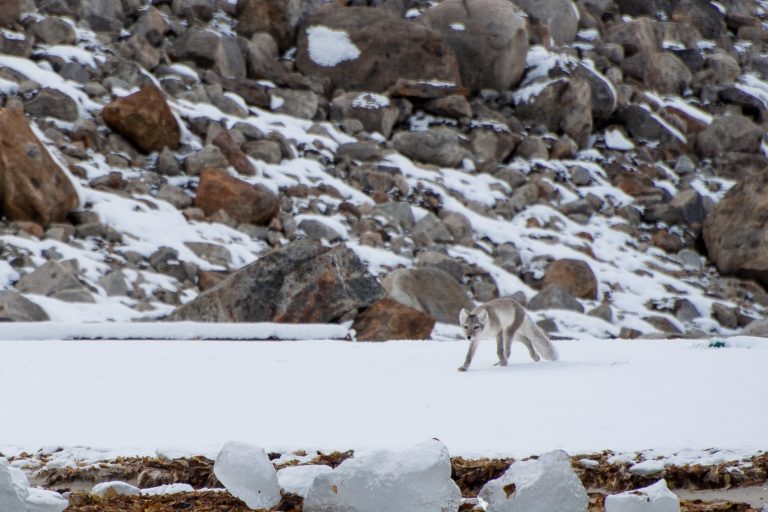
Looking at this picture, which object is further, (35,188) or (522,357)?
(35,188)

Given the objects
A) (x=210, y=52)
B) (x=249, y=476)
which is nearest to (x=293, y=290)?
(x=249, y=476)

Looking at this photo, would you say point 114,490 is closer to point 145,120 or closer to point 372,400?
point 372,400

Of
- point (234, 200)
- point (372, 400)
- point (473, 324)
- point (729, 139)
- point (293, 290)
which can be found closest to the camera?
point (372, 400)

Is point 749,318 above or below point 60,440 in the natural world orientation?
below

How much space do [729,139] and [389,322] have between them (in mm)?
16915

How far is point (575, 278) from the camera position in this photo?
55.7ft

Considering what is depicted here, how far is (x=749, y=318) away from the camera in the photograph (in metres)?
17.3

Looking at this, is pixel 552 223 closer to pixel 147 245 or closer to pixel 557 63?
pixel 557 63

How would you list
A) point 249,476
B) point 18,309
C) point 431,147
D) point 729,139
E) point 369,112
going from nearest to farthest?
point 249,476 < point 18,309 < point 431,147 < point 369,112 < point 729,139

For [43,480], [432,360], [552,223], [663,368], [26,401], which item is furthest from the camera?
[552,223]

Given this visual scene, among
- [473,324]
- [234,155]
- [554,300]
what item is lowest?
[554,300]

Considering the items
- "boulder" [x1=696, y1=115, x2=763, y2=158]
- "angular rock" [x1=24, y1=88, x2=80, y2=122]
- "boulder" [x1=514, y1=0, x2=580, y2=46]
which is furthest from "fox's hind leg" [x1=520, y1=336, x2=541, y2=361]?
"boulder" [x1=514, y1=0, x2=580, y2=46]

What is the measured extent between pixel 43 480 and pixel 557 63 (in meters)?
21.1

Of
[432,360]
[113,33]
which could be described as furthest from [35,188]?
[432,360]
